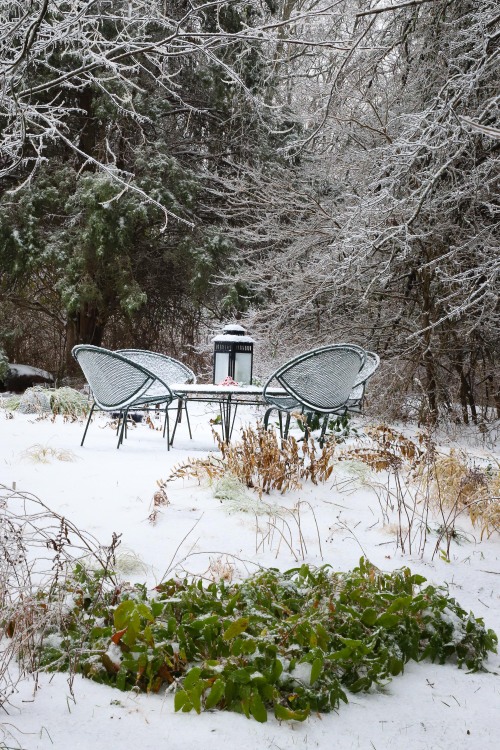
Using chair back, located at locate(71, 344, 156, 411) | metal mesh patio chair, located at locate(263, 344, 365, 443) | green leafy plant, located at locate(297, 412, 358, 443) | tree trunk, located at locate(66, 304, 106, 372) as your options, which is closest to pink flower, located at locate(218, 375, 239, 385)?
metal mesh patio chair, located at locate(263, 344, 365, 443)

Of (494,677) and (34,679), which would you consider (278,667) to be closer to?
(34,679)

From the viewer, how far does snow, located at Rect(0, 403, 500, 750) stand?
1.60m

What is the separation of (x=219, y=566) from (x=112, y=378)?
124 inches

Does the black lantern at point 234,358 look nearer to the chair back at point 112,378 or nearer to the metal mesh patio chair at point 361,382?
the chair back at point 112,378

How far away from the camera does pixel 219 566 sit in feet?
8.47

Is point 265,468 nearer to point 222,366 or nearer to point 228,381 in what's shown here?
point 228,381

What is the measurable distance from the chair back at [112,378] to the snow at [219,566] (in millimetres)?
396

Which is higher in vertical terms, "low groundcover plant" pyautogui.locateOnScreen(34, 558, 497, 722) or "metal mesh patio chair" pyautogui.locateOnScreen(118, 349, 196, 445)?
"metal mesh patio chair" pyautogui.locateOnScreen(118, 349, 196, 445)

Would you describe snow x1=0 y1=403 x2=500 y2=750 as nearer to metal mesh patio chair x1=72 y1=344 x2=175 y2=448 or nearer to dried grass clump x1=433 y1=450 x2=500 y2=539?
dried grass clump x1=433 y1=450 x2=500 y2=539

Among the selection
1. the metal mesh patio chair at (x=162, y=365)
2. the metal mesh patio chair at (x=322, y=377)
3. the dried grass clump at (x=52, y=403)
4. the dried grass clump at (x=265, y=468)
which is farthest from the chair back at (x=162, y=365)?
the dried grass clump at (x=265, y=468)

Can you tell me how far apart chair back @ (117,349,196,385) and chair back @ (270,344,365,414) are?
7.50ft

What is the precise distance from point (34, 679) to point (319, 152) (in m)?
9.57

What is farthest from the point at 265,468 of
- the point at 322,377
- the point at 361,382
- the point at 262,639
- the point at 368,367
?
the point at 368,367

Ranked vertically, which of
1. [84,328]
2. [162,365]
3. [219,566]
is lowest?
[219,566]
